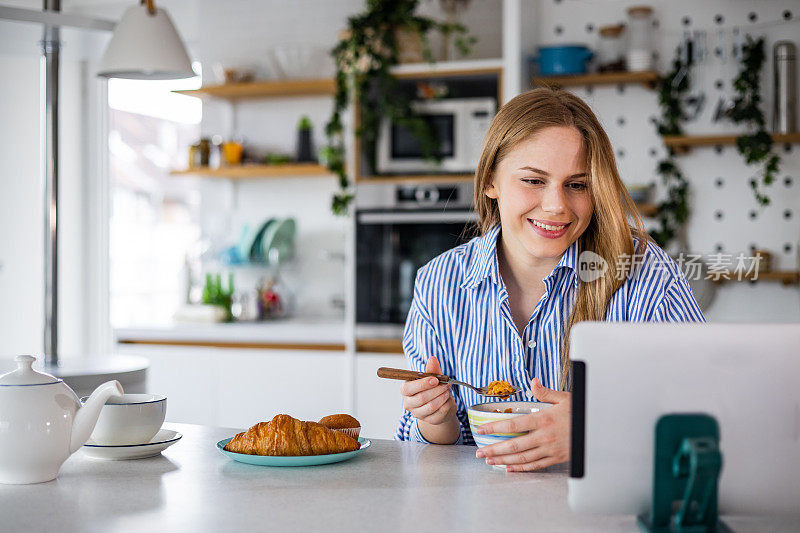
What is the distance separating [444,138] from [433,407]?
225 cm

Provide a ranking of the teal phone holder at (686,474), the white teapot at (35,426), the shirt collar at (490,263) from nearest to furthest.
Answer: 1. the teal phone holder at (686,474)
2. the white teapot at (35,426)
3. the shirt collar at (490,263)

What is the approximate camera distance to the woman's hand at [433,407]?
5.16 feet

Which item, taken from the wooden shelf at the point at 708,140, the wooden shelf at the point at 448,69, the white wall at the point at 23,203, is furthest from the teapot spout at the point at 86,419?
the white wall at the point at 23,203

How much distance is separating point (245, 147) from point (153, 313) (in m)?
1.21

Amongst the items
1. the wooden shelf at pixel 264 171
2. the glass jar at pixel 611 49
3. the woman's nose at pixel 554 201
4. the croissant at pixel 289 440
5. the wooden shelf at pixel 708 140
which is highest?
the glass jar at pixel 611 49

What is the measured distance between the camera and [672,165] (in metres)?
3.68

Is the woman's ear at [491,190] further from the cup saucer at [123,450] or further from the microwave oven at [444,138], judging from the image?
the microwave oven at [444,138]

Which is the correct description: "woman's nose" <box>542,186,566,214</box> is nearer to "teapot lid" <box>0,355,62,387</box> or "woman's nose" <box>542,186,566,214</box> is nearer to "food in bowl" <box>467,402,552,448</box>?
"food in bowl" <box>467,402,552,448</box>

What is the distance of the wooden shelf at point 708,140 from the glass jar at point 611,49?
1.23 feet

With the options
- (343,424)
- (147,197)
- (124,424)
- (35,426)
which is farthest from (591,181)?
(147,197)

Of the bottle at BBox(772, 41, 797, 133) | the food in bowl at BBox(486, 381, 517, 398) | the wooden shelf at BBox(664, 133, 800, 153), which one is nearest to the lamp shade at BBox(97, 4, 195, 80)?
the food in bowl at BBox(486, 381, 517, 398)

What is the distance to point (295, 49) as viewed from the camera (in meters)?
4.16

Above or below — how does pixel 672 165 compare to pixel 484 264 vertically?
above

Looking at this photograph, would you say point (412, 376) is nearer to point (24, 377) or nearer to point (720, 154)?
point (24, 377)
